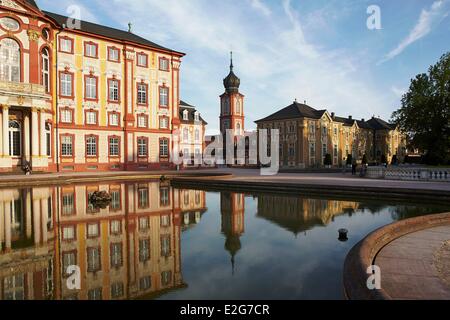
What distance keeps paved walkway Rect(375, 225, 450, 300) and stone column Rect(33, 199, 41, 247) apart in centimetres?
875

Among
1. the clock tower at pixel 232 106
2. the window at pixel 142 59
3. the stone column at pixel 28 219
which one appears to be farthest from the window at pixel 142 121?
the clock tower at pixel 232 106

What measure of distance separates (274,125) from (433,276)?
6173 centimetres

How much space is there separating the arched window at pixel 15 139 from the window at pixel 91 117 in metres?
7.43

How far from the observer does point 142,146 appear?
42000 millimetres

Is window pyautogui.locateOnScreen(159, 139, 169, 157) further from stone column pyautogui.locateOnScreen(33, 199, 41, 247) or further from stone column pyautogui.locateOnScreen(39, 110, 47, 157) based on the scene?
stone column pyautogui.locateOnScreen(33, 199, 41, 247)

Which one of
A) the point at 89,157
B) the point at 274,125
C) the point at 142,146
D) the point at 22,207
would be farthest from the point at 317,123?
the point at 22,207

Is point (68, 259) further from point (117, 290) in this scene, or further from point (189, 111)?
point (189, 111)

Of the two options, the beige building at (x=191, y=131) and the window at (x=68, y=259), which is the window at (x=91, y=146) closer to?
the beige building at (x=191, y=131)

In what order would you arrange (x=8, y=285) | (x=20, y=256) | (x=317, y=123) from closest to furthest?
1. (x=8, y=285)
2. (x=20, y=256)
3. (x=317, y=123)

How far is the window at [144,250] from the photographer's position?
25.8 ft

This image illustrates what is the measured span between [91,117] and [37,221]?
2935 centimetres

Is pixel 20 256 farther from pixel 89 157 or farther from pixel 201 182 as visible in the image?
pixel 89 157

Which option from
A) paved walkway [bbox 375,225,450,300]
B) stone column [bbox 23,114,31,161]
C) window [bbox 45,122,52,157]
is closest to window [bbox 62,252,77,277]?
paved walkway [bbox 375,225,450,300]

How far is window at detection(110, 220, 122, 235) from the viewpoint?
400 inches
